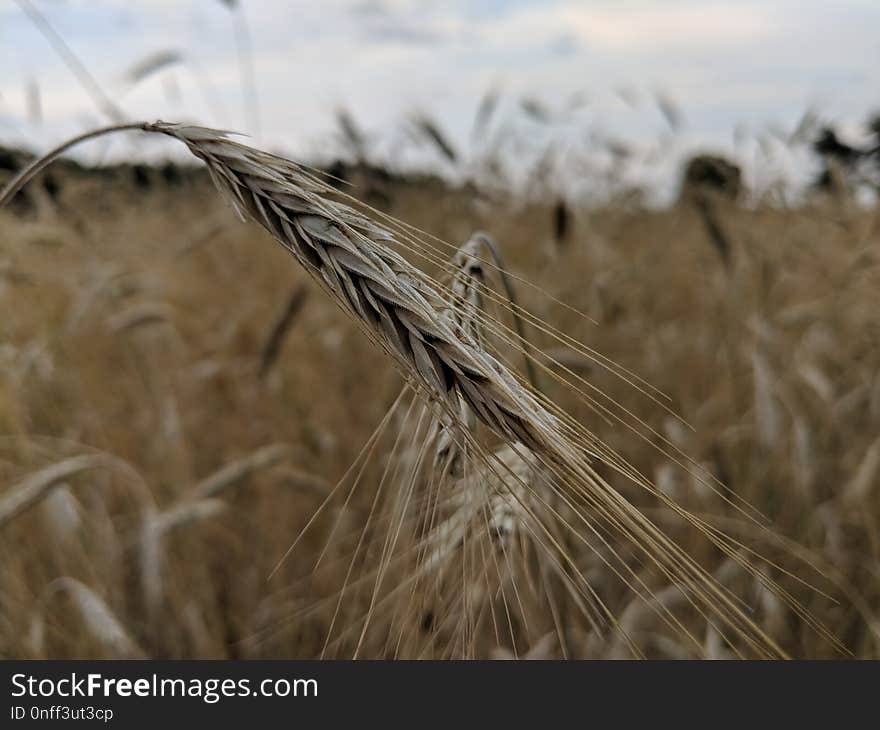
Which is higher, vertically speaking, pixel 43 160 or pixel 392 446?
pixel 43 160

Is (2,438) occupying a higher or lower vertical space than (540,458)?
higher

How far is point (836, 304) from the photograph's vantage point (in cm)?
277

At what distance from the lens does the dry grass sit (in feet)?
2.81

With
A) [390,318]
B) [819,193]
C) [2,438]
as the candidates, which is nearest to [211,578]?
[2,438]

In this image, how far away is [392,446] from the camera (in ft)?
7.95

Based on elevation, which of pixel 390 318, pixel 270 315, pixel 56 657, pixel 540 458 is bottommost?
pixel 56 657

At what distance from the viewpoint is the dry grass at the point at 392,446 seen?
2.81ft

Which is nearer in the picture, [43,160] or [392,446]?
[43,160]

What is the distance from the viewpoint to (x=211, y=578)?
232 cm

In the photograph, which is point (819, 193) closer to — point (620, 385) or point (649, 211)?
point (649, 211)

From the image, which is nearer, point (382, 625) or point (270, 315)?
point (382, 625)
